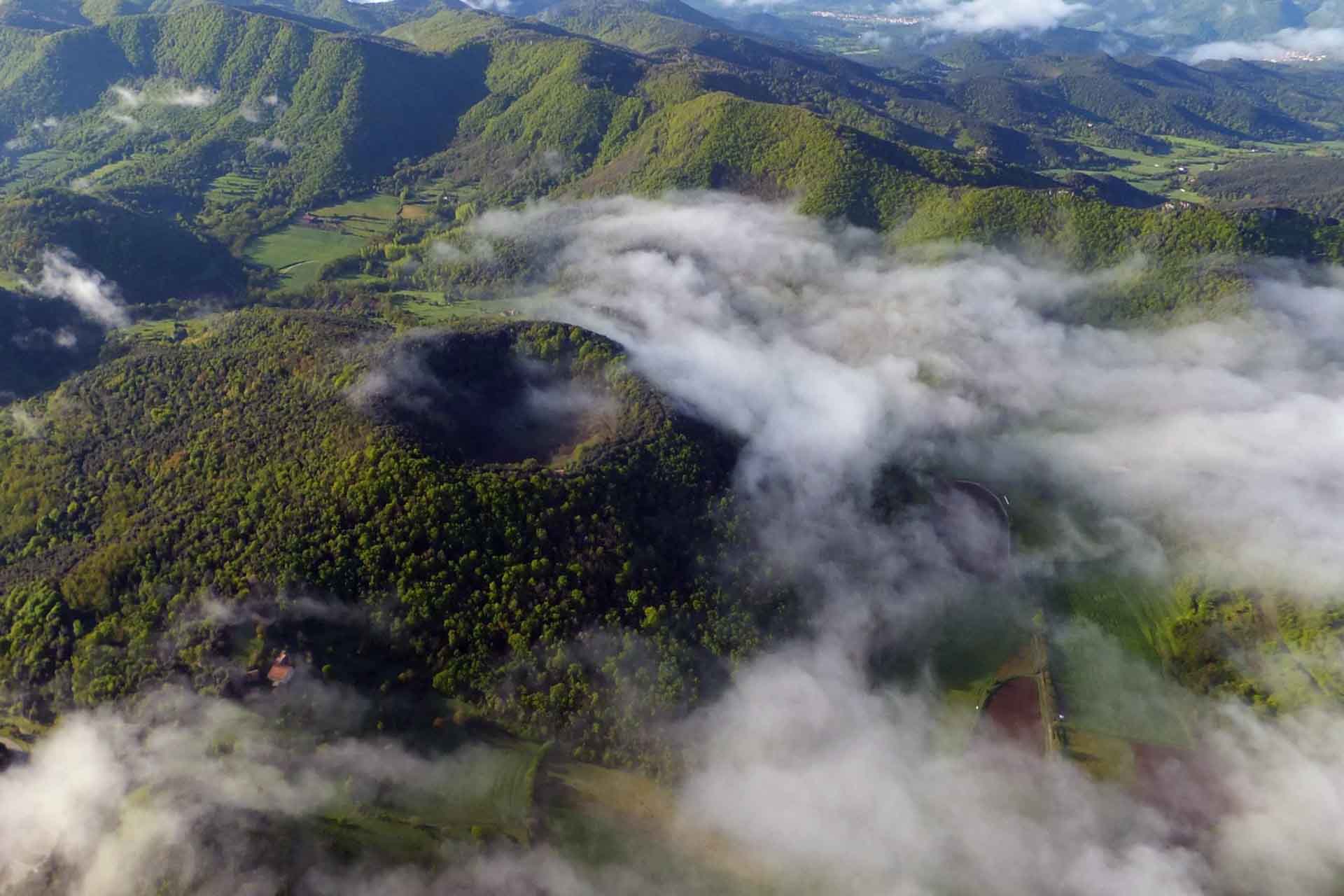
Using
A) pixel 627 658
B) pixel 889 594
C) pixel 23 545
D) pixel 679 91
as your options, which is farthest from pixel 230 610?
pixel 679 91

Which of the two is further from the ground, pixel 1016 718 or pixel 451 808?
pixel 1016 718

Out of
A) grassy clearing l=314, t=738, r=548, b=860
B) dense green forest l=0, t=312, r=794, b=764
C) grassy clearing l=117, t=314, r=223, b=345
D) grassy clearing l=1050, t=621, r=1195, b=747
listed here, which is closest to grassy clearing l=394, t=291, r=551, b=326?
grassy clearing l=117, t=314, r=223, b=345

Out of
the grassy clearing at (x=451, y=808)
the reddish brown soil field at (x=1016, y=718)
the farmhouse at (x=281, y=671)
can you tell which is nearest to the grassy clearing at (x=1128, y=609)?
the reddish brown soil field at (x=1016, y=718)

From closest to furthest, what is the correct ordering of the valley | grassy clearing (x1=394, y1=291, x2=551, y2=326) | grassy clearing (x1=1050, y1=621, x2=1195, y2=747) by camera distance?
the valley
grassy clearing (x1=1050, y1=621, x2=1195, y2=747)
grassy clearing (x1=394, y1=291, x2=551, y2=326)

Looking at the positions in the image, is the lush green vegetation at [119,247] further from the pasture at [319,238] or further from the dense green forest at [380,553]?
the dense green forest at [380,553]

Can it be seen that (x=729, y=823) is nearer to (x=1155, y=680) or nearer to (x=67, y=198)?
(x=1155, y=680)

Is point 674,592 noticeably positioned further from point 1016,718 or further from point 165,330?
point 165,330

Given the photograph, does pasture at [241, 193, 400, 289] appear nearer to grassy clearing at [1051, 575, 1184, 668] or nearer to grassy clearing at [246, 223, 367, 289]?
grassy clearing at [246, 223, 367, 289]

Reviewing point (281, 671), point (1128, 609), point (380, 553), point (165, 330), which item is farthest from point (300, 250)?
point (1128, 609)

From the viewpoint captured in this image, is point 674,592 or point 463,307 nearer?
point 674,592
